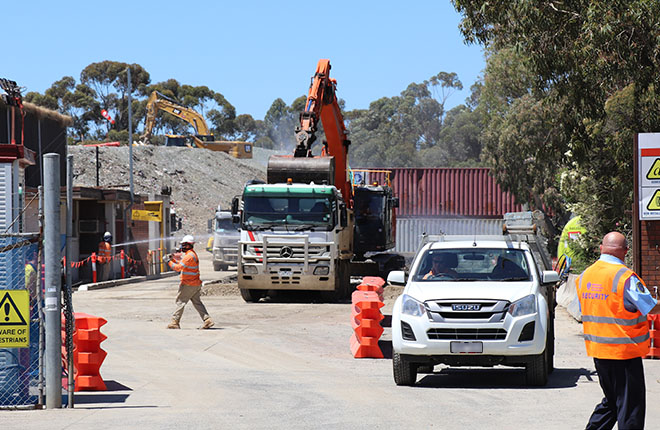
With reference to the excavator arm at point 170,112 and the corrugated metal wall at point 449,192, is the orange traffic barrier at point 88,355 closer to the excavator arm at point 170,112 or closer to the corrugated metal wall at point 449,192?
the corrugated metal wall at point 449,192

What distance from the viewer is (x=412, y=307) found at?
38.3ft

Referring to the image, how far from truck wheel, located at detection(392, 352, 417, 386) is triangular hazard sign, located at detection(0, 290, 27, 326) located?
427 centimetres

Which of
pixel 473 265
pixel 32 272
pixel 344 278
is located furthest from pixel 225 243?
pixel 32 272

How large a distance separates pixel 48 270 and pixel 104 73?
4265 inches

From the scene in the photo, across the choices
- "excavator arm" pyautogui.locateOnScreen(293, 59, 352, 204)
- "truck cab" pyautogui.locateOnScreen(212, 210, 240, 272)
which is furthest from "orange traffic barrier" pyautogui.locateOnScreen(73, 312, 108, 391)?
"truck cab" pyautogui.locateOnScreen(212, 210, 240, 272)

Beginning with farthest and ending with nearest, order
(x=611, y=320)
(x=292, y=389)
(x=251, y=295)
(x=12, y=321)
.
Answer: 1. (x=251, y=295)
2. (x=292, y=389)
3. (x=12, y=321)
4. (x=611, y=320)

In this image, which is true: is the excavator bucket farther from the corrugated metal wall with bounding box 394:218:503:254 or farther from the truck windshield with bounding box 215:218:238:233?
the corrugated metal wall with bounding box 394:218:503:254

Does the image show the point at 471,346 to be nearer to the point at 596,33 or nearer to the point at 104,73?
the point at 596,33

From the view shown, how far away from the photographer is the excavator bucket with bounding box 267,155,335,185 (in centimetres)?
2552

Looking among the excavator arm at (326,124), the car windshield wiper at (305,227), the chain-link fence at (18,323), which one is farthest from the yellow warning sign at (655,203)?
the excavator arm at (326,124)

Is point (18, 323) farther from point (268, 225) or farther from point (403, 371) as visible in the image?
point (268, 225)

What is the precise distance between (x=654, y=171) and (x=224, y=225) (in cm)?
2702

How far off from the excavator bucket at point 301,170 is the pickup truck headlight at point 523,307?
1422 cm

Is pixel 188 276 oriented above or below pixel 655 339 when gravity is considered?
above
